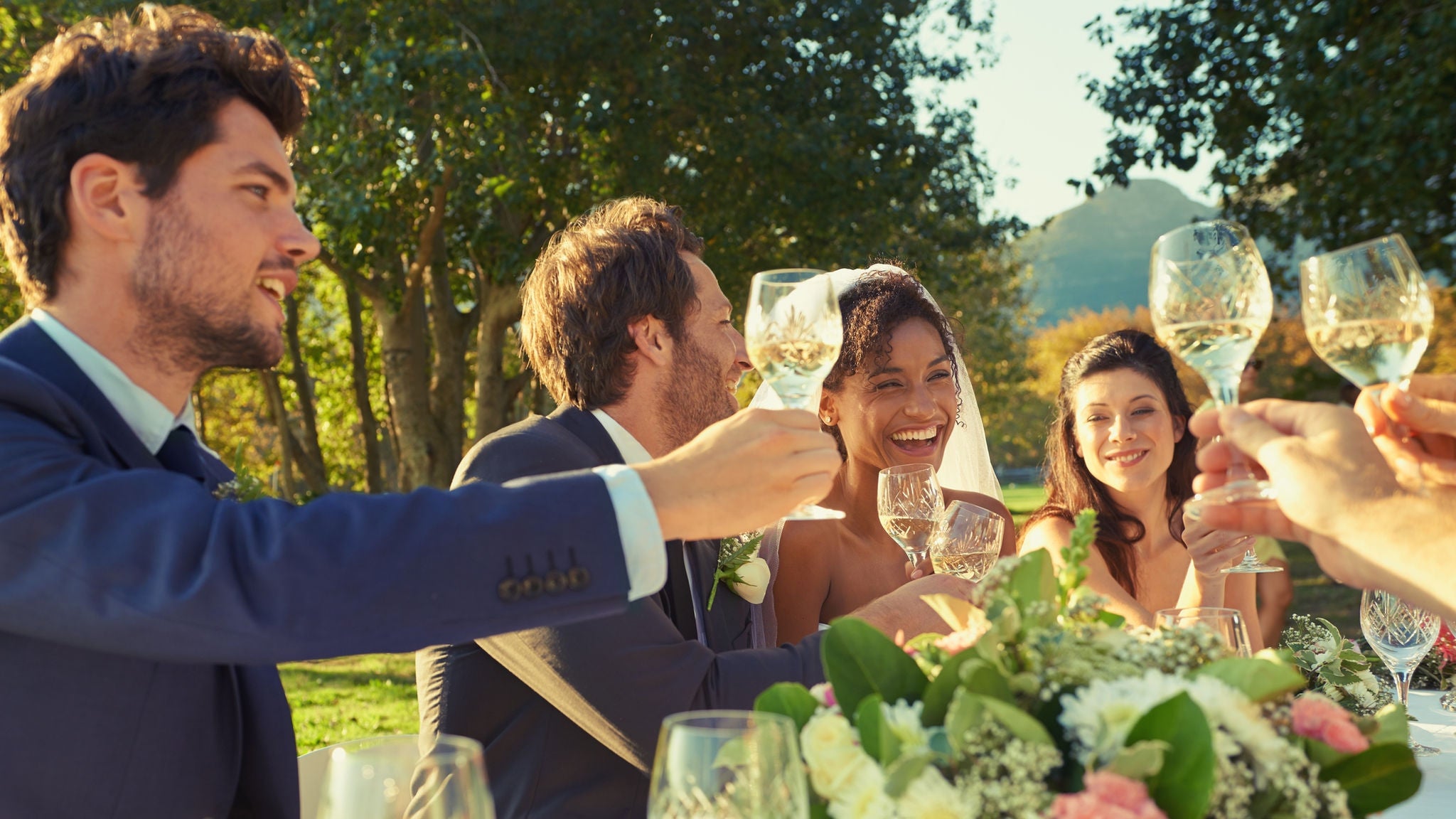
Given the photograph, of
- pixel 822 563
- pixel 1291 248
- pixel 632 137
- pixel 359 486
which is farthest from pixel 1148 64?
pixel 359 486

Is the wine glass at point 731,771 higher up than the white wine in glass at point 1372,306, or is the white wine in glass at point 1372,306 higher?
the white wine in glass at point 1372,306

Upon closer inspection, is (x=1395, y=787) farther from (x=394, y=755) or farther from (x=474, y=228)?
(x=474, y=228)

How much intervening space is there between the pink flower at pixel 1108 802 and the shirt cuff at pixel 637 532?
68 centimetres

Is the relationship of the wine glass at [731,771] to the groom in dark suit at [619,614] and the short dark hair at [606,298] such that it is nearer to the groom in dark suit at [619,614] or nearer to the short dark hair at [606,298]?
the groom in dark suit at [619,614]

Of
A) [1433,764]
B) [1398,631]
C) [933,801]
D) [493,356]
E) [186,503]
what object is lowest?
[1433,764]

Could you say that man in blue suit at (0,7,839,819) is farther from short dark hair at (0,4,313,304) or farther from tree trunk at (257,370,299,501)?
tree trunk at (257,370,299,501)

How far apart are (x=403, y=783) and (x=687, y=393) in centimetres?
226

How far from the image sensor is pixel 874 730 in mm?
1438

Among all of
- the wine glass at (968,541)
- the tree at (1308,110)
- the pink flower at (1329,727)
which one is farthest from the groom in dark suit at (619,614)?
the tree at (1308,110)

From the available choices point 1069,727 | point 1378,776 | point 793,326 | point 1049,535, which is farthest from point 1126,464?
point 1069,727

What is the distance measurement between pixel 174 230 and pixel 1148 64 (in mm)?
11981

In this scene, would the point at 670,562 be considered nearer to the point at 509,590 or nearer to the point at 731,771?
the point at 509,590

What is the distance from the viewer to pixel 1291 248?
12969 millimetres

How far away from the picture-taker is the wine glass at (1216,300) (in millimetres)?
1972
